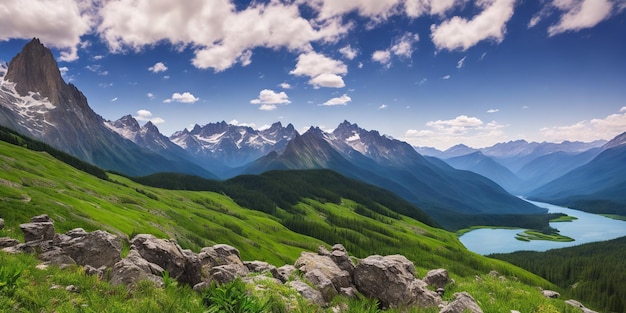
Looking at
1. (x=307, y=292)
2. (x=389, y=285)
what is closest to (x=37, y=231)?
(x=307, y=292)

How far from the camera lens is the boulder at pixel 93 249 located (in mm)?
21656

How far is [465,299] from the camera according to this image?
14.4 meters

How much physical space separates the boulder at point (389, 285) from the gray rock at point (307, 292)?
279 inches

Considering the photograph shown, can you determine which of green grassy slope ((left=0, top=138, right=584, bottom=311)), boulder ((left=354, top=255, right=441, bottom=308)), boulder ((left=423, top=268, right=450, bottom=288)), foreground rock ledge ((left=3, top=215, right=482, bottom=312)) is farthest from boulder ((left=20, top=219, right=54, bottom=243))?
boulder ((left=423, top=268, right=450, bottom=288))

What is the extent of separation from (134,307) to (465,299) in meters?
13.8

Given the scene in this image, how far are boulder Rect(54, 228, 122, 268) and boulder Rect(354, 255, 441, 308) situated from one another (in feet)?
61.3

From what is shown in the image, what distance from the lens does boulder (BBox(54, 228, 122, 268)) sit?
2166 centimetres

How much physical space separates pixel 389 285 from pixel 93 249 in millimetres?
21711

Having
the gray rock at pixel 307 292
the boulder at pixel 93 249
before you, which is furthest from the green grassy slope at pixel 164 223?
the gray rock at pixel 307 292

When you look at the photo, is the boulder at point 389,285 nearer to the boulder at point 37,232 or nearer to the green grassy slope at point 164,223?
the green grassy slope at point 164,223

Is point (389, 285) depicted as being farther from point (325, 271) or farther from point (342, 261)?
point (342, 261)

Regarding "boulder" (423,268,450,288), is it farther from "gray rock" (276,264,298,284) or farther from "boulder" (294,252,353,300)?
"gray rock" (276,264,298,284)

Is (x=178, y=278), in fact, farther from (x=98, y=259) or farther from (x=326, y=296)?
(x=326, y=296)

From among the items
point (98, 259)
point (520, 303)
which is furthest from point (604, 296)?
point (98, 259)
